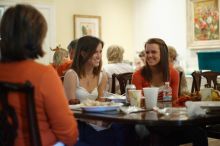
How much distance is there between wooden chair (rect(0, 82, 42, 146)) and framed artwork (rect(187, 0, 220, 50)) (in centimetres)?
463

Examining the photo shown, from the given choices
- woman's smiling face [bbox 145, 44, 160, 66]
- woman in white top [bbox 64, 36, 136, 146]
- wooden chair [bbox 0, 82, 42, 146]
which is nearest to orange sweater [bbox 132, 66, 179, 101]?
woman's smiling face [bbox 145, 44, 160, 66]

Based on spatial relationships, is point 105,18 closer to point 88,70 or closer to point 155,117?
point 88,70

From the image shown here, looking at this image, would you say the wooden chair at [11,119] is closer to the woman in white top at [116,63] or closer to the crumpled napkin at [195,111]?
the crumpled napkin at [195,111]

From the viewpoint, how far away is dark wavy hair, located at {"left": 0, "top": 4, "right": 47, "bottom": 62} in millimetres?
1390

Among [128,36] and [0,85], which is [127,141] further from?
[128,36]

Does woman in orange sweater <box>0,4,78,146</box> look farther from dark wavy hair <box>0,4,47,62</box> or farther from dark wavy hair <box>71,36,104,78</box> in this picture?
dark wavy hair <box>71,36,104,78</box>

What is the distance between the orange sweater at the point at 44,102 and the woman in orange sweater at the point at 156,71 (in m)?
1.29

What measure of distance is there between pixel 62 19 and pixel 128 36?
4.82 ft

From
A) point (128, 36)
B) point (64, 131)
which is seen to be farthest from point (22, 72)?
point (128, 36)

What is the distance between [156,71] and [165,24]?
391cm

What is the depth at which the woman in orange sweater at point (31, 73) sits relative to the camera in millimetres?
1378

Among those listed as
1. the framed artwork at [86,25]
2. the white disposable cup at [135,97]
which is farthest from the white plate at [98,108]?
the framed artwork at [86,25]

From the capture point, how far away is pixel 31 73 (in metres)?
1.39

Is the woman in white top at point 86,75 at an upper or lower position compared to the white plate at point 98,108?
upper
